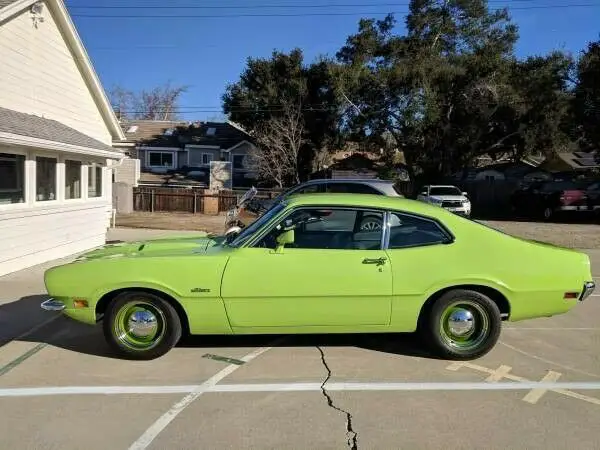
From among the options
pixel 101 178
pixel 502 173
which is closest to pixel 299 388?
pixel 101 178

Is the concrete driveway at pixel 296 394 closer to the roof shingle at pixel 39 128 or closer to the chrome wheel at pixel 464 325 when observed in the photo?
the chrome wheel at pixel 464 325

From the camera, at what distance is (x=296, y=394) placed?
4.61m

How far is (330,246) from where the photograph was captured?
5395 millimetres

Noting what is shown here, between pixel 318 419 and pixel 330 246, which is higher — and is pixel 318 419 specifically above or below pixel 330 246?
below

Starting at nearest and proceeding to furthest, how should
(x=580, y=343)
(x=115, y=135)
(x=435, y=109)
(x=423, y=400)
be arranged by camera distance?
→ (x=423, y=400) < (x=580, y=343) < (x=115, y=135) < (x=435, y=109)

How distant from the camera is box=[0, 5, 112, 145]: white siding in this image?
1146 centimetres

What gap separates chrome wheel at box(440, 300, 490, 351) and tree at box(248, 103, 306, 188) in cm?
3448

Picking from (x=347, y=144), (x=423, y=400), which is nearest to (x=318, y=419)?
(x=423, y=400)

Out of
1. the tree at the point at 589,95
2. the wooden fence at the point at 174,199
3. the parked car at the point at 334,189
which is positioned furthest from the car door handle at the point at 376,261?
the wooden fence at the point at 174,199

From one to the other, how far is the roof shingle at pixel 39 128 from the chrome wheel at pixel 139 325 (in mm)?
5408

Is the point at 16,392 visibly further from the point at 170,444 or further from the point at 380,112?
the point at 380,112

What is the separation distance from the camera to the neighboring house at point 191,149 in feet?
153

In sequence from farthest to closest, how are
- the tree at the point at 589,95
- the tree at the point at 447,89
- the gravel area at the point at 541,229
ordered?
the tree at the point at 447,89, the tree at the point at 589,95, the gravel area at the point at 541,229

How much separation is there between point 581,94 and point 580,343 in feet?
75.4
